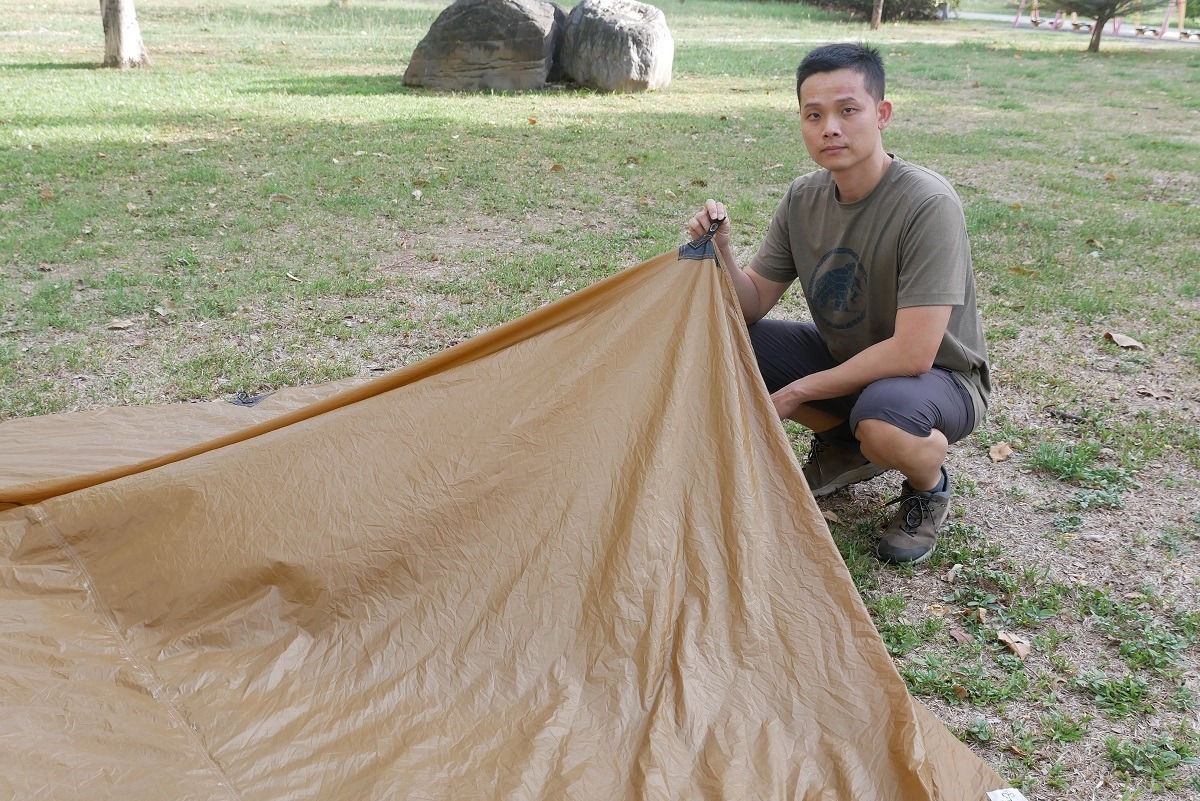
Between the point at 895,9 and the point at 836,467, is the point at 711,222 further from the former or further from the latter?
the point at 895,9

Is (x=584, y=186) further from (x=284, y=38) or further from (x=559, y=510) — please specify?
(x=284, y=38)

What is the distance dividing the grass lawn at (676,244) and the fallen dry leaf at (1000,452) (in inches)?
0.8

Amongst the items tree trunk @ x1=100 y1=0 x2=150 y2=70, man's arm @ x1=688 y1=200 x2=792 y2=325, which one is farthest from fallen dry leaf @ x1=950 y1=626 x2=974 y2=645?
tree trunk @ x1=100 y1=0 x2=150 y2=70

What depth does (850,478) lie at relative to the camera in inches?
138

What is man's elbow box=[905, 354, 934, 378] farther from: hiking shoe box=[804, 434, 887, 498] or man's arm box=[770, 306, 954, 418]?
hiking shoe box=[804, 434, 887, 498]

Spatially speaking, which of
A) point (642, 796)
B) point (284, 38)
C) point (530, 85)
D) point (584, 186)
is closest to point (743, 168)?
point (584, 186)

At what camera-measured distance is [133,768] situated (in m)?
1.89

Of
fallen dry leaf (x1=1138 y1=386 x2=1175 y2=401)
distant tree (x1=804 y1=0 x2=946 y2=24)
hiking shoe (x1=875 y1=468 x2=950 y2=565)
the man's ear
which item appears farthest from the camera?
distant tree (x1=804 y1=0 x2=946 y2=24)

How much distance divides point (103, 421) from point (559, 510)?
2.16 metres

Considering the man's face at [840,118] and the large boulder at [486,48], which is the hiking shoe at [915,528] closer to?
the man's face at [840,118]

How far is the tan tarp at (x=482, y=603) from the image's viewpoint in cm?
202

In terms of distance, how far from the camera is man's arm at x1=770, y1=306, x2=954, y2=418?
9.21 feet

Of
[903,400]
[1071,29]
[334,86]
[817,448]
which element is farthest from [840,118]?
[1071,29]

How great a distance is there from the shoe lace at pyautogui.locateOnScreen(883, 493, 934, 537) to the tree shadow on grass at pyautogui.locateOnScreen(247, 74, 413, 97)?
29.9ft
